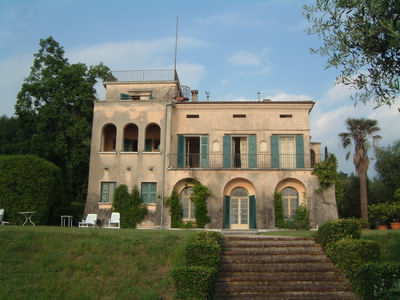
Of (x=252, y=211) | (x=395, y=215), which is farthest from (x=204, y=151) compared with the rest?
(x=395, y=215)

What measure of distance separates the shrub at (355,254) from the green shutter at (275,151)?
13.8 meters

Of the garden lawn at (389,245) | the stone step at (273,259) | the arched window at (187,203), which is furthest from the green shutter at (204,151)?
the stone step at (273,259)

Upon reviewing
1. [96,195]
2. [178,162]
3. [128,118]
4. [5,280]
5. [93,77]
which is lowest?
[5,280]

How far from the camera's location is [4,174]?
19.4 m

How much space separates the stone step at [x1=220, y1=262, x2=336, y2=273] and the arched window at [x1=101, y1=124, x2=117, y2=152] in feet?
56.1

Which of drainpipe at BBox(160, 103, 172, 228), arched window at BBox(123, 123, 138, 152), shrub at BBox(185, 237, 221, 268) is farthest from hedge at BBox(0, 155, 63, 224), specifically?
shrub at BBox(185, 237, 221, 268)

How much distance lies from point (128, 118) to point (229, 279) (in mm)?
16451

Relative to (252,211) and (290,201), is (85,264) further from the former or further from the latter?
(290,201)

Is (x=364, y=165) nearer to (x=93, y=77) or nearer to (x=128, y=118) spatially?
(x=128, y=118)

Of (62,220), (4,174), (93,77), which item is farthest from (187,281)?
(93,77)

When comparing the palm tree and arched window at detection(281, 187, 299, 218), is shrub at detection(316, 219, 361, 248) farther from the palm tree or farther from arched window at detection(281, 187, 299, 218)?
the palm tree

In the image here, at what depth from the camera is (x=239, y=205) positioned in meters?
24.0

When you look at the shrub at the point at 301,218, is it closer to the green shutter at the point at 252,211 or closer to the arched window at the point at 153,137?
the green shutter at the point at 252,211

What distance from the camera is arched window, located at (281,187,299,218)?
23370 millimetres
